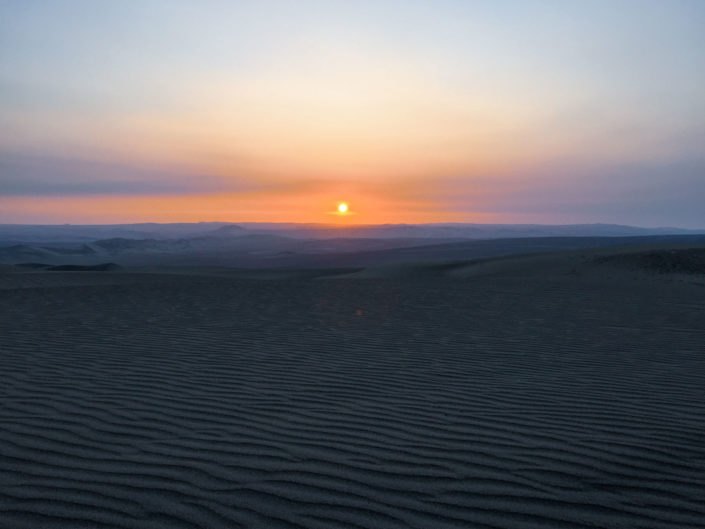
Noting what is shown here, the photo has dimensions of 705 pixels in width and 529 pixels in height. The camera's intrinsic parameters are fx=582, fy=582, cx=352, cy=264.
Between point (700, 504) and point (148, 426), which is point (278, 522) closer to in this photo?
point (148, 426)

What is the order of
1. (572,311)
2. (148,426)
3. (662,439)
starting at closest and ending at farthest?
1. (662,439)
2. (148,426)
3. (572,311)

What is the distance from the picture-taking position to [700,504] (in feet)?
9.83

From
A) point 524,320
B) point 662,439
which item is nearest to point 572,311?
point 524,320

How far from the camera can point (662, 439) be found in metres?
3.97

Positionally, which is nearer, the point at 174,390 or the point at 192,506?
the point at 192,506

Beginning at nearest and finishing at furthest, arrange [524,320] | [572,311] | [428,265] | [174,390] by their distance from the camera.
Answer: [174,390]
[524,320]
[572,311]
[428,265]

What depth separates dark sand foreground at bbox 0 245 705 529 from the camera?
2.92m

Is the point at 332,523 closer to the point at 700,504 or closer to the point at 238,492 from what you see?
the point at 238,492

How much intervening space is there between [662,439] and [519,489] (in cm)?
147

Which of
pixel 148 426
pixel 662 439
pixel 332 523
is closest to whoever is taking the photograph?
pixel 332 523

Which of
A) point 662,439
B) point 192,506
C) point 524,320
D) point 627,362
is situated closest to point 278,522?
point 192,506

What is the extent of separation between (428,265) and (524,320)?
679 inches

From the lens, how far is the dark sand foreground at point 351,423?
9.58ft

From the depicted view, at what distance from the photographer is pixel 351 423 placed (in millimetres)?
4320
